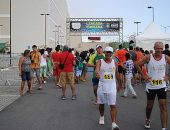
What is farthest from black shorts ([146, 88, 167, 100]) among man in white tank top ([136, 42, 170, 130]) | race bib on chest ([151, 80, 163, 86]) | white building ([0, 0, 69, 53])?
white building ([0, 0, 69, 53])

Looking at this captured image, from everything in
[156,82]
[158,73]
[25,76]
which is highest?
[158,73]

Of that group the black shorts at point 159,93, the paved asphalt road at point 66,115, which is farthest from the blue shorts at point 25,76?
the black shorts at point 159,93

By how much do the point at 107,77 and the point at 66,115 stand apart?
2.16 metres

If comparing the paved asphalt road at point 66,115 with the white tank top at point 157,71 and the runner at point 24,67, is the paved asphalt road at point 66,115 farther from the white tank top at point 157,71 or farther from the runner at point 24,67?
the runner at point 24,67

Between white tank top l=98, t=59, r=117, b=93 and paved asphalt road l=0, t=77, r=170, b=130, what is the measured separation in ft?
2.68

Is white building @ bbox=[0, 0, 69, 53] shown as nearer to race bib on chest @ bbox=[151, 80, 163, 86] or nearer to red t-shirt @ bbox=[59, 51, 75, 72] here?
red t-shirt @ bbox=[59, 51, 75, 72]

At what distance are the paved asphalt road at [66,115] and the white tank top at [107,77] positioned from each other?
82 cm

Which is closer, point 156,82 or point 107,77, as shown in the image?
point 156,82

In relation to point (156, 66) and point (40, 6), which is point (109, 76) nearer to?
point (156, 66)

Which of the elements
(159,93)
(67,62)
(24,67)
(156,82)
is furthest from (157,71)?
(24,67)

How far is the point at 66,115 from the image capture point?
1005 cm

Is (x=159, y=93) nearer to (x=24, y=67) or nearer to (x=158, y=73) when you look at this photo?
(x=158, y=73)

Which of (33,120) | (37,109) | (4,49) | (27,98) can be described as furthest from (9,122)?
(4,49)

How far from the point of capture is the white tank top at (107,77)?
27.4 feet
